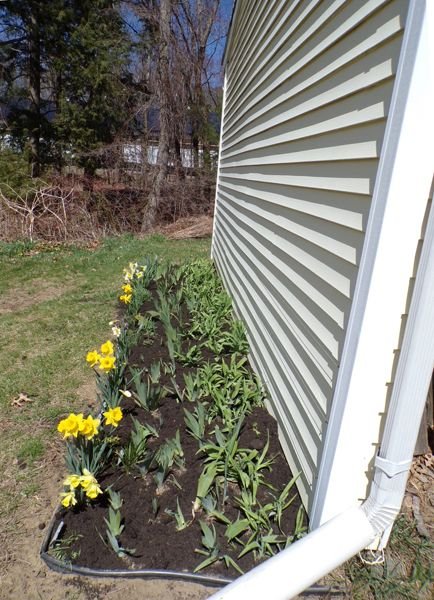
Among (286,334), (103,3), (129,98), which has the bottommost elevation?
(286,334)

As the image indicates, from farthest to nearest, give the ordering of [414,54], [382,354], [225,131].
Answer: [225,131], [382,354], [414,54]

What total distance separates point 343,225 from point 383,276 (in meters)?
0.40

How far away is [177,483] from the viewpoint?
89.6 inches

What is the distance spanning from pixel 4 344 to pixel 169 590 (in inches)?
133

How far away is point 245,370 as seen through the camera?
349 centimetres

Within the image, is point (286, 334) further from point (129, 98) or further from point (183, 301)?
point (129, 98)

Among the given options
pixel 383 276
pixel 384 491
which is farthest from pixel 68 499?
pixel 383 276

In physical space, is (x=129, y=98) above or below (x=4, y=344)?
above

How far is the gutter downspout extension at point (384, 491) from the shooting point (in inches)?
59.2

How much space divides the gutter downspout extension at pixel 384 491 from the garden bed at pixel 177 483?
0.28m

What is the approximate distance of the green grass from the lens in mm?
2766

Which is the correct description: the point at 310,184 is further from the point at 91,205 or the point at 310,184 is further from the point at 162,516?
the point at 91,205

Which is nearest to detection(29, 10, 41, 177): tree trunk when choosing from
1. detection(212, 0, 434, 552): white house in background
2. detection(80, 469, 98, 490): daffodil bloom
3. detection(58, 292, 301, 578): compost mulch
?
detection(212, 0, 434, 552): white house in background

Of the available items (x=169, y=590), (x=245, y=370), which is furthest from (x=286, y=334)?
(x=169, y=590)
